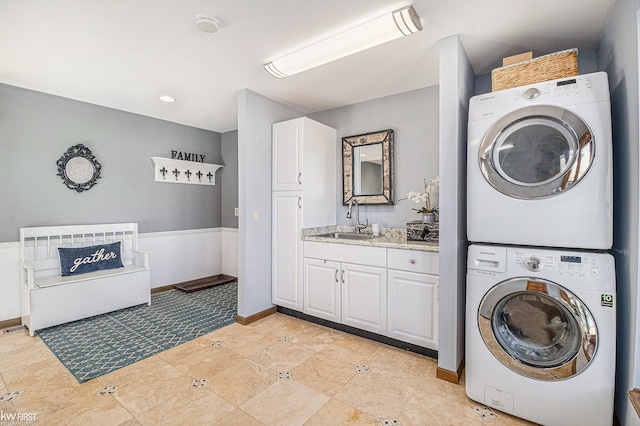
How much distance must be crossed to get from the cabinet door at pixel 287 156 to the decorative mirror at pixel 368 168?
0.62 m

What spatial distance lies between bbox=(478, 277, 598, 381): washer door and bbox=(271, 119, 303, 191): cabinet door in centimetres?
204

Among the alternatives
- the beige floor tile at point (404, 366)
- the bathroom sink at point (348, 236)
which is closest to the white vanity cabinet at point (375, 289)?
the beige floor tile at point (404, 366)

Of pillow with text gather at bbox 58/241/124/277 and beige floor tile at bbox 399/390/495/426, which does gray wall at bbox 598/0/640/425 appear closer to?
beige floor tile at bbox 399/390/495/426

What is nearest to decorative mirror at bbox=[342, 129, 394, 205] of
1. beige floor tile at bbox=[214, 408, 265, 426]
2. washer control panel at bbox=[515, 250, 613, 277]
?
washer control panel at bbox=[515, 250, 613, 277]

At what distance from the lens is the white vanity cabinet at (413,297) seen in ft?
7.61

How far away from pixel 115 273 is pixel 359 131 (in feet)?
10.4

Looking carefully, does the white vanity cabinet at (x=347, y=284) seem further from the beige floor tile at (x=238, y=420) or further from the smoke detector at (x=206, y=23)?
the smoke detector at (x=206, y=23)

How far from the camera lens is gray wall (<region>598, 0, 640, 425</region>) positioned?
4.66 ft

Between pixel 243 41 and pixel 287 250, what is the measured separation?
1.97 m

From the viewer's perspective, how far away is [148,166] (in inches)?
161

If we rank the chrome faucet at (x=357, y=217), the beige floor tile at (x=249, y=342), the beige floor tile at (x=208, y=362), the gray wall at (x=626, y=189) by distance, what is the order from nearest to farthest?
the gray wall at (x=626, y=189) < the beige floor tile at (x=208, y=362) < the beige floor tile at (x=249, y=342) < the chrome faucet at (x=357, y=217)

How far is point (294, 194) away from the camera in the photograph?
3.18 m

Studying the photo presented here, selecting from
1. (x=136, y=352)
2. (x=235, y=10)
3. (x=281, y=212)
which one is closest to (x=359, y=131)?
(x=281, y=212)

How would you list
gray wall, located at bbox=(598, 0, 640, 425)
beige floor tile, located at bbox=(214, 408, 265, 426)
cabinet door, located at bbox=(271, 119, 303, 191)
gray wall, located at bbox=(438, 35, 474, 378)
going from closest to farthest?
gray wall, located at bbox=(598, 0, 640, 425) < beige floor tile, located at bbox=(214, 408, 265, 426) < gray wall, located at bbox=(438, 35, 474, 378) < cabinet door, located at bbox=(271, 119, 303, 191)
